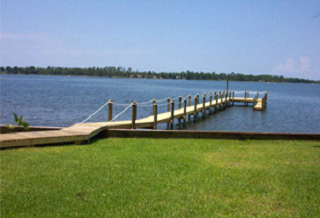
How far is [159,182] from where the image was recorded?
6383 millimetres

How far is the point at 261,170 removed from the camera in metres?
7.40

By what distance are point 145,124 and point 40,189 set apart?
37.7 feet

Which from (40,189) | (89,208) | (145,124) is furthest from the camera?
(145,124)

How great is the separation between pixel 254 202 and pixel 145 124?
12.0 meters

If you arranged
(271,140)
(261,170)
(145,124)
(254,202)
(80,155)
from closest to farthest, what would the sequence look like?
(254,202)
(261,170)
(80,155)
(271,140)
(145,124)

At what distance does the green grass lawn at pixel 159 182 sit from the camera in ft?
16.9

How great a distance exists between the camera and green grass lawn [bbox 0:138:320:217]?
A: 5.15m

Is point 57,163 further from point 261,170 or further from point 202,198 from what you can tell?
point 261,170

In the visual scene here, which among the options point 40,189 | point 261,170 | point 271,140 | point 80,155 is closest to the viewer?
point 40,189

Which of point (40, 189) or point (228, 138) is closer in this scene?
point (40, 189)

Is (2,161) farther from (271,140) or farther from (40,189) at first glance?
(271,140)

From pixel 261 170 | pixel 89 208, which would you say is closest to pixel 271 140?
pixel 261 170

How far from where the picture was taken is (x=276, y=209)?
5.25 meters

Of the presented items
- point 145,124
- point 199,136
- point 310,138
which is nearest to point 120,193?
point 199,136
